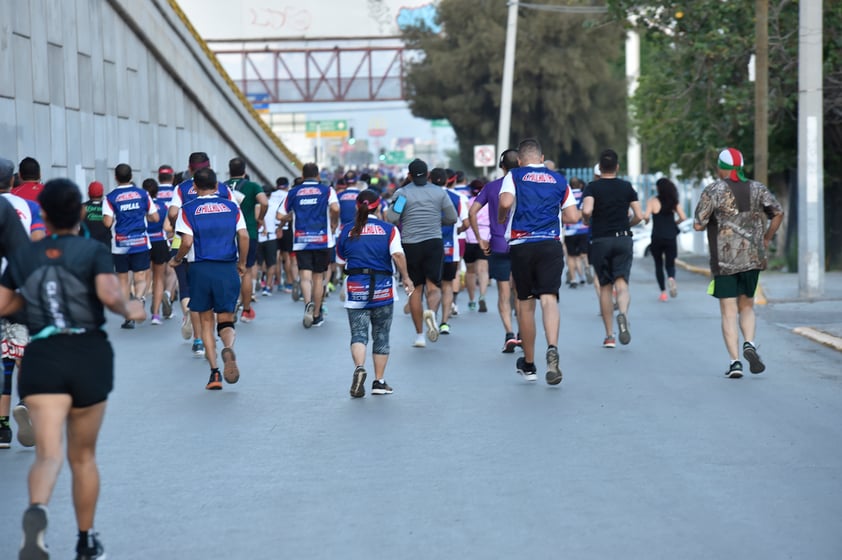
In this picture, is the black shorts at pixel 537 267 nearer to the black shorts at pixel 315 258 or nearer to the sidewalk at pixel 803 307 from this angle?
the sidewalk at pixel 803 307

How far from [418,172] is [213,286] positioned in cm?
331

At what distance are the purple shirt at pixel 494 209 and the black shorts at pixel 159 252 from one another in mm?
4780

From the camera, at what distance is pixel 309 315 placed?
58.6ft

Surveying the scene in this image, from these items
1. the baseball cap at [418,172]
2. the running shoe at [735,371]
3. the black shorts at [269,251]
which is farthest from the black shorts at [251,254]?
the running shoe at [735,371]

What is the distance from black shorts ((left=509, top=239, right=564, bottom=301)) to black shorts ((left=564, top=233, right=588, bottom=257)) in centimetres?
1246

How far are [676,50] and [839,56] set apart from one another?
3.92 m

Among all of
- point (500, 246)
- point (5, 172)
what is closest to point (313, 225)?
point (500, 246)

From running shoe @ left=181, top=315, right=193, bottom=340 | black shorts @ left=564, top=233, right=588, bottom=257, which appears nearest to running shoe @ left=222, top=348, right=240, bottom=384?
running shoe @ left=181, top=315, right=193, bottom=340

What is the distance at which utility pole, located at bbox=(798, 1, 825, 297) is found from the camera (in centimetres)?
2030

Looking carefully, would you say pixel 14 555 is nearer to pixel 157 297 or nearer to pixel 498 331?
pixel 498 331

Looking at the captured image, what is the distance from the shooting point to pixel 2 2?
24.6 m

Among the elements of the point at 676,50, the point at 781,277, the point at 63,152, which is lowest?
the point at 781,277

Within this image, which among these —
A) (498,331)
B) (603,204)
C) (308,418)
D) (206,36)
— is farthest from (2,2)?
(206,36)

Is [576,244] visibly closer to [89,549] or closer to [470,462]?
[470,462]
